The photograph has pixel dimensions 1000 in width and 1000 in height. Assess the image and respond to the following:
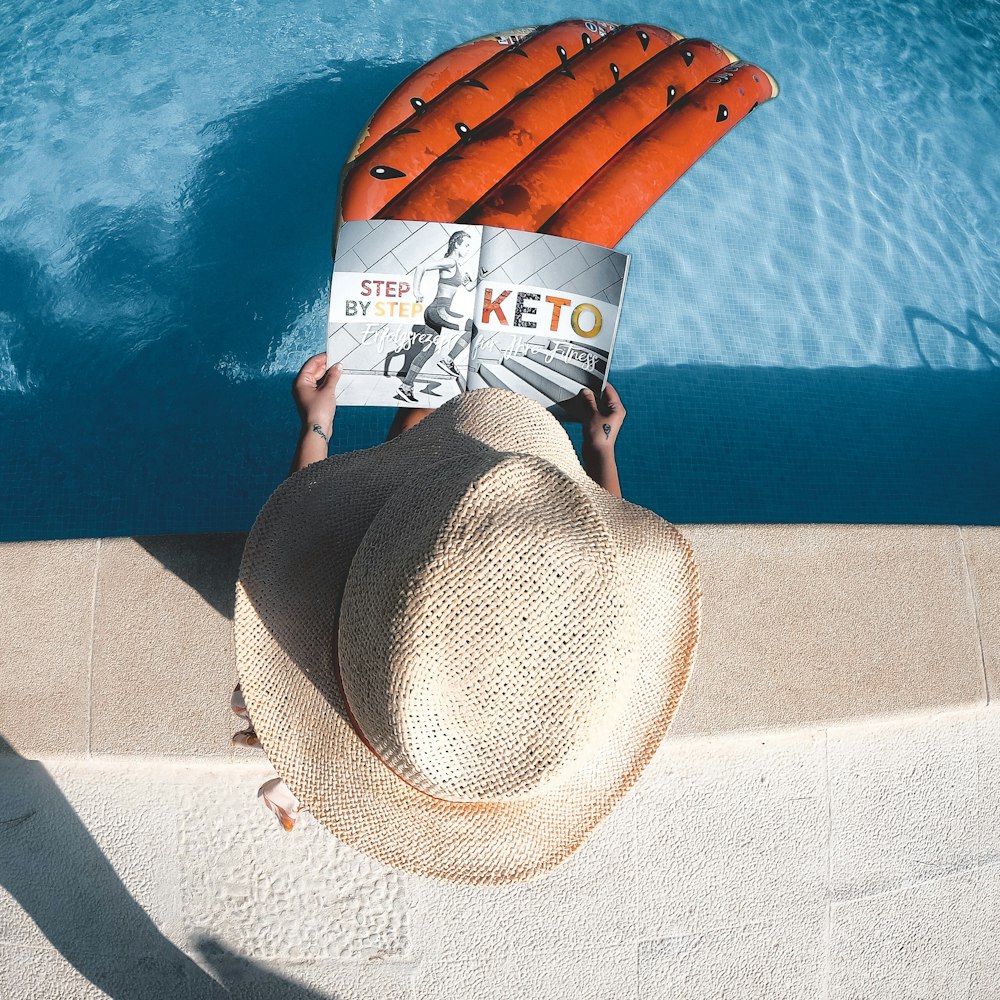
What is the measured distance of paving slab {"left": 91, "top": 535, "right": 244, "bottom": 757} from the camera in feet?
6.40

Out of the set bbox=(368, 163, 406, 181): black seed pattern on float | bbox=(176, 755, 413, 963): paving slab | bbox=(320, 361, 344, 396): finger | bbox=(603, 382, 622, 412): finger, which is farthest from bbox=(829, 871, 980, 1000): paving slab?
bbox=(368, 163, 406, 181): black seed pattern on float

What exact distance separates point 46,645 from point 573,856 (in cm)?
141

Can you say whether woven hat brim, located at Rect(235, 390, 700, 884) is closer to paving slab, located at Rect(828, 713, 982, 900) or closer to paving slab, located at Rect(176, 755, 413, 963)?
paving slab, located at Rect(176, 755, 413, 963)

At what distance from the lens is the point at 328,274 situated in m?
2.93

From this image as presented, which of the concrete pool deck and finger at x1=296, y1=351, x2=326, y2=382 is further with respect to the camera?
finger at x1=296, y1=351, x2=326, y2=382

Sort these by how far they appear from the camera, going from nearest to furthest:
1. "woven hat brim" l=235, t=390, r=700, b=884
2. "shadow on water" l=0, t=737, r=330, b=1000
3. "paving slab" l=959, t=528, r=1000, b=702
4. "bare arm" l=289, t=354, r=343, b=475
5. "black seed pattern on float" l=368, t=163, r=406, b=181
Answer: "woven hat brim" l=235, t=390, r=700, b=884
"shadow on water" l=0, t=737, r=330, b=1000
"bare arm" l=289, t=354, r=343, b=475
"paving slab" l=959, t=528, r=1000, b=702
"black seed pattern on float" l=368, t=163, r=406, b=181

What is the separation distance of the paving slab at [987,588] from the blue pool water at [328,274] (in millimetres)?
688

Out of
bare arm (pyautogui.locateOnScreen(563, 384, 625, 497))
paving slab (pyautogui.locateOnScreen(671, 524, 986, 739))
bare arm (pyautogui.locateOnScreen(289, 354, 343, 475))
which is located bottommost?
paving slab (pyautogui.locateOnScreen(671, 524, 986, 739))

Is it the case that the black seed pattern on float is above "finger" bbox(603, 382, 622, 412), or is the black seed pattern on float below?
above

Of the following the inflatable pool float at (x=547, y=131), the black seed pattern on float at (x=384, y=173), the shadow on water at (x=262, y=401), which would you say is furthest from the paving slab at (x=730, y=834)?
the black seed pattern on float at (x=384, y=173)

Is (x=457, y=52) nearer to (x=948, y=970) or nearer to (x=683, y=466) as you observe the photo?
(x=683, y=466)

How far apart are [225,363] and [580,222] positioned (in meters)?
1.33

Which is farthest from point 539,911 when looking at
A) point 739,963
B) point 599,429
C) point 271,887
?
point 599,429

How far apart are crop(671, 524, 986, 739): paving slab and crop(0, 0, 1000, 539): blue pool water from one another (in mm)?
705
